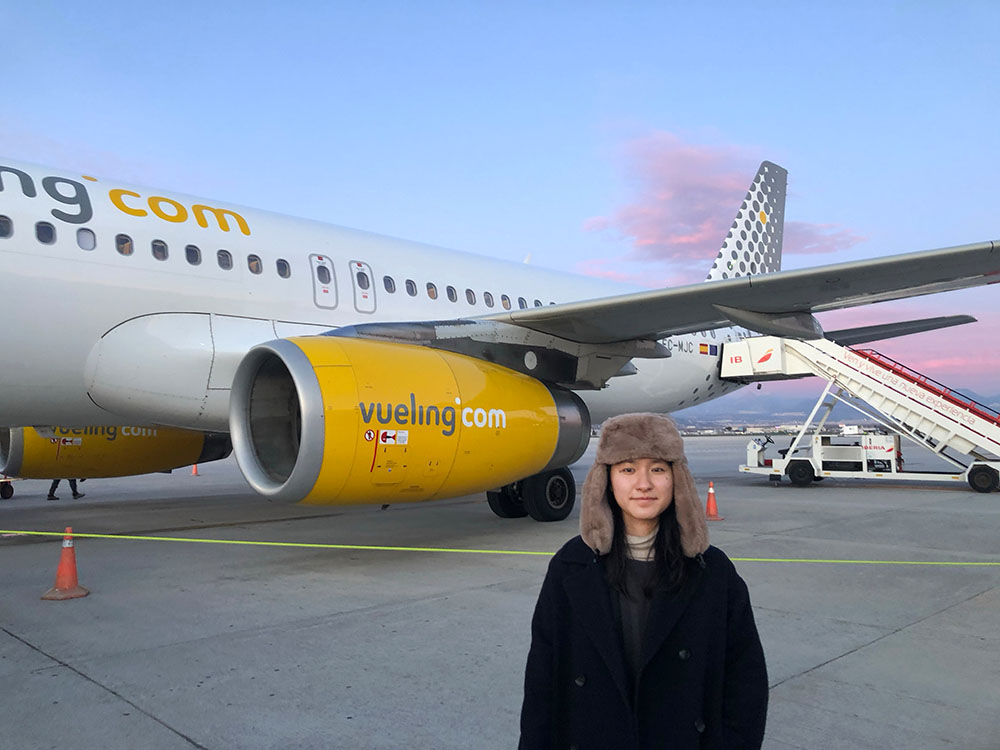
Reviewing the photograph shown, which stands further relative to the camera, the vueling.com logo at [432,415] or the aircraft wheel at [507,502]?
the aircraft wheel at [507,502]

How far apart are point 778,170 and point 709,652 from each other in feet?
46.8

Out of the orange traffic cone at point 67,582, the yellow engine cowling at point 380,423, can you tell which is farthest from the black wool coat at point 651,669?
the orange traffic cone at point 67,582

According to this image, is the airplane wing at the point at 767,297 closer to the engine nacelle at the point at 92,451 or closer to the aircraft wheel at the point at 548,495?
the aircraft wheel at the point at 548,495

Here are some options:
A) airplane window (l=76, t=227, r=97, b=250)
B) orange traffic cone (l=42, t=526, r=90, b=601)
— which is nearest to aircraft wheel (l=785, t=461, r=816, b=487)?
airplane window (l=76, t=227, r=97, b=250)

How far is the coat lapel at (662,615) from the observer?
5.21 feet

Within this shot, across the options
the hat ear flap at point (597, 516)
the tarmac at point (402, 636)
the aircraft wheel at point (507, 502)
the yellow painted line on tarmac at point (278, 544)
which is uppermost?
the hat ear flap at point (597, 516)

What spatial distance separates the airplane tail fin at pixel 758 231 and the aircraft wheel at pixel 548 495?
6.26 m

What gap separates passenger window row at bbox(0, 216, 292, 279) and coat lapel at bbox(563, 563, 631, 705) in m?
6.21

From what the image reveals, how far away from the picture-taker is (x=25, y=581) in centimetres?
538

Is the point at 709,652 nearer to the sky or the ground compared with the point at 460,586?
nearer to the sky

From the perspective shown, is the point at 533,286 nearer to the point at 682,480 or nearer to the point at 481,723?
the point at 481,723

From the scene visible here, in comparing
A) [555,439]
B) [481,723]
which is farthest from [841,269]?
[481,723]

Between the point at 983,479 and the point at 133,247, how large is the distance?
11.3 metres

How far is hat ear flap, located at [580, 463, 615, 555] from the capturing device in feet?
5.66
